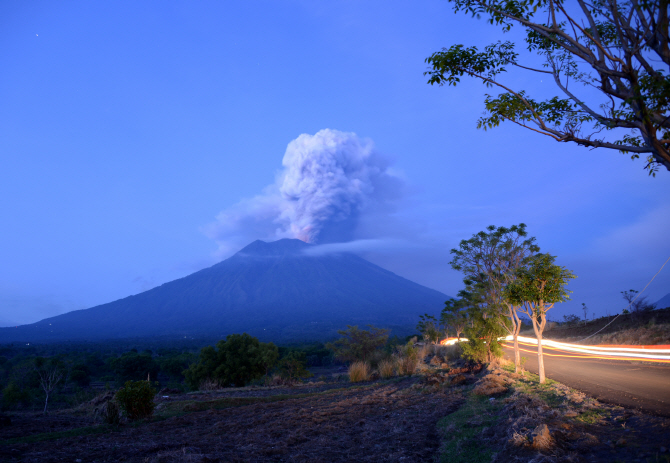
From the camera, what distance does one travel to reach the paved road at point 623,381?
24.5ft

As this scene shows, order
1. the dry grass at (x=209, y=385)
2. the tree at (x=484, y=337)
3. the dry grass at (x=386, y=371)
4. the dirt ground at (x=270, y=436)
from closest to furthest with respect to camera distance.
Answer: the dirt ground at (x=270, y=436) < the tree at (x=484, y=337) < the dry grass at (x=386, y=371) < the dry grass at (x=209, y=385)

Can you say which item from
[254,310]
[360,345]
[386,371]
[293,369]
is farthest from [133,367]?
[254,310]

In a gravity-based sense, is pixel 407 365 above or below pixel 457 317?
below

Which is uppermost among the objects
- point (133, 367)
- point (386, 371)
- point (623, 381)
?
point (623, 381)

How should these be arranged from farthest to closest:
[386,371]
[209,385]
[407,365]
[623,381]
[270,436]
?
[209,385] < [407,365] < [386,371] < [623,381] < [270,436]

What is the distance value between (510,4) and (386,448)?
26.2 feet

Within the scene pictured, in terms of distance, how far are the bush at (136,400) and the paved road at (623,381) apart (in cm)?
1324

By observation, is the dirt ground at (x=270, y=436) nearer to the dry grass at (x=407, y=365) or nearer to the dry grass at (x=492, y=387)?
the dry grass at (x=492, y=387)

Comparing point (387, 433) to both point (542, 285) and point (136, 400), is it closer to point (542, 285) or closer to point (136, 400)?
point (542, 285)

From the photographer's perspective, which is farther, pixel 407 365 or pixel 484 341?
pixel 407 365

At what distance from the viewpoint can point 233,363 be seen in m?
28.7

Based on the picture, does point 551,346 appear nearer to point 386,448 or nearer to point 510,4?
point 386,448

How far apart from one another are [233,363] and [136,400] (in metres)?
17.9

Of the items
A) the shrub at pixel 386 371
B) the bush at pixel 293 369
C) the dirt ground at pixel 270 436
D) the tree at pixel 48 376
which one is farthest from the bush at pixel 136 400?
the bush at pixel 293 369
